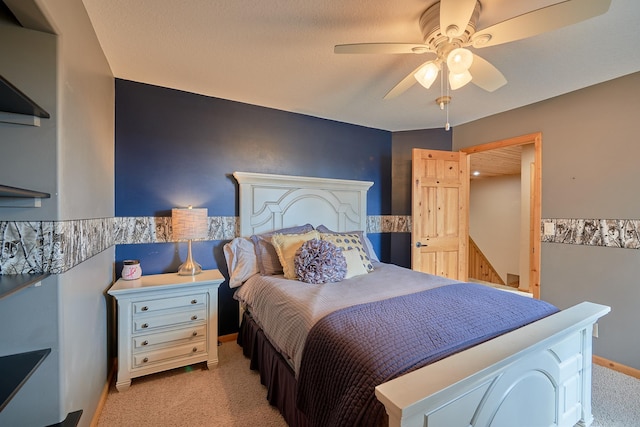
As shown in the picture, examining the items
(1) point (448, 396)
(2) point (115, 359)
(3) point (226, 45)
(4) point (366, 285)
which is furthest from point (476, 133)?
(2) point (115, 359)

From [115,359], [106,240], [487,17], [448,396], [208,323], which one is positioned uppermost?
[487,17]

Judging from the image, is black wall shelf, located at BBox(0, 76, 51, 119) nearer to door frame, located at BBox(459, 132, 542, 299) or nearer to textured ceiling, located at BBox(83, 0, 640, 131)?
textured ceiling, located at BBox(83, 0, 640, 131)

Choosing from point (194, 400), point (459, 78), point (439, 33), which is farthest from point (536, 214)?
point (194, 400)

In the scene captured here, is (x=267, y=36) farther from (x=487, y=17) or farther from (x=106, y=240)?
(x=106, y=240)

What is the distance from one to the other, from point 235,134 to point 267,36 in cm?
119

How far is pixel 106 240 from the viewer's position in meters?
1.97

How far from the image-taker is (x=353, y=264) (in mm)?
2330

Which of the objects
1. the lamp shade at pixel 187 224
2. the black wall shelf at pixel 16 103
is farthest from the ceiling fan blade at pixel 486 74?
the lamp shade at pixel 187 224

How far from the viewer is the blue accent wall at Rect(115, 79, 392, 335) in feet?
7.70

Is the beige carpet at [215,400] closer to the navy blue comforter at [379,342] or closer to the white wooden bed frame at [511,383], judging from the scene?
the white wooden bed frame at [511,383]

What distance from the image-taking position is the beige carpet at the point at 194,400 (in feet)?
5.36

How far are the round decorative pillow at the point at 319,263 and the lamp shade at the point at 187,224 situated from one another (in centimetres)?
86

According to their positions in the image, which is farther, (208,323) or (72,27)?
(208,323)

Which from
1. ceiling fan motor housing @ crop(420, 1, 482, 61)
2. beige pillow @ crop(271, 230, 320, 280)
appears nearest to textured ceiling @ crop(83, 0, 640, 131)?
ceiling fan motor housing @ crop(420, 1, 482, 61)
